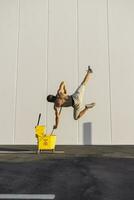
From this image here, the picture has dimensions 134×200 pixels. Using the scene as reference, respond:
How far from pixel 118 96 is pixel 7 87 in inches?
212

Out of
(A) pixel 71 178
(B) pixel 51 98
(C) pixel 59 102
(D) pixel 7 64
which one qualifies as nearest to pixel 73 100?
(C) pixel 59 102

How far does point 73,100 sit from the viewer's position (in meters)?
14.4

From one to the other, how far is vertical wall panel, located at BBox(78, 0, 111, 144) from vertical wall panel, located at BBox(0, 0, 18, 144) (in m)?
3.29

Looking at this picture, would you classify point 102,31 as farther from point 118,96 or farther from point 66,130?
point 66,130

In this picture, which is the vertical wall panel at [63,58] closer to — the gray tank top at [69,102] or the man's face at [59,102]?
the gray tank top at [69,102]

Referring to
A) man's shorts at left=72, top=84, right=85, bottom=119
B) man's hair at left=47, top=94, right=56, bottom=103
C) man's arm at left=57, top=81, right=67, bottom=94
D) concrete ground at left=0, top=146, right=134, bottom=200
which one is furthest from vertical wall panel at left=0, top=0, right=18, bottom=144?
concrete ground at left=0, top=146, right=134, bottom=200

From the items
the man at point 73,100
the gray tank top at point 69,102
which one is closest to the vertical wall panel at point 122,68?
the man at point 73,100

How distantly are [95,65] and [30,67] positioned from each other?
3148 millimetres

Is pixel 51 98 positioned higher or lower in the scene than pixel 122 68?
lower

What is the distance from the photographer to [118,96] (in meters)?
14.5

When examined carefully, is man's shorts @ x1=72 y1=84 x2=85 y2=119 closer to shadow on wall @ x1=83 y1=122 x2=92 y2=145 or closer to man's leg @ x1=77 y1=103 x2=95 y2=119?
man's leg @ x1=77 y1=103 x2=95 y2=119

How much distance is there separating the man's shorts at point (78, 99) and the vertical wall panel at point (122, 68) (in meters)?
1.47

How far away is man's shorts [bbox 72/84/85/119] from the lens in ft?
47.3

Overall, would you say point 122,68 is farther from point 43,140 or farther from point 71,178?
point 71,178
